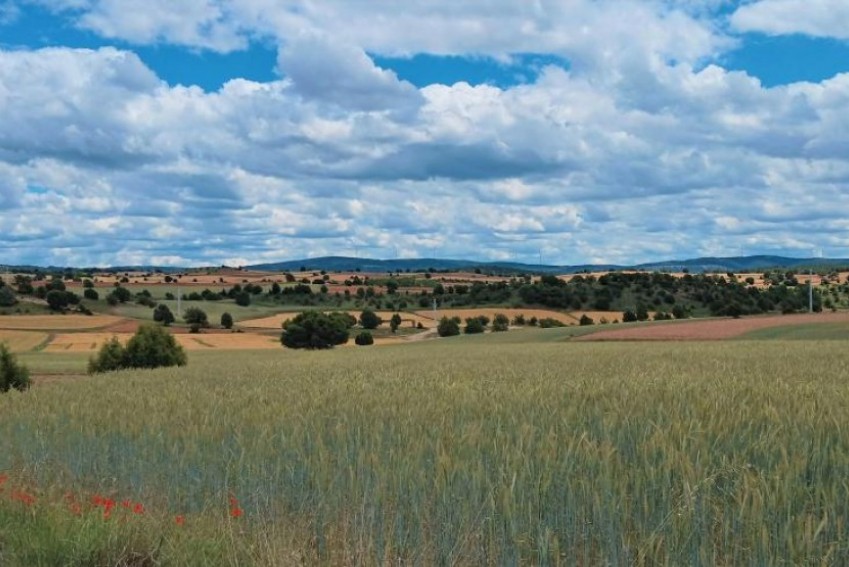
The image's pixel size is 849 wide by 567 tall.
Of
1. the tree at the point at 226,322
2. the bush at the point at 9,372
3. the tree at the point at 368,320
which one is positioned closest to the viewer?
the bush at the point at 9,372

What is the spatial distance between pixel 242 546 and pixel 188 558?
1.28 ft

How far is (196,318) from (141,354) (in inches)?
2363

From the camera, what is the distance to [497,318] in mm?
106688

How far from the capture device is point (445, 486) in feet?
19.4

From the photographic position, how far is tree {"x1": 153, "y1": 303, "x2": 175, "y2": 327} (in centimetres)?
10656

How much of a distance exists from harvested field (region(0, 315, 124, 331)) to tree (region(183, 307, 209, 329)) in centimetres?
806

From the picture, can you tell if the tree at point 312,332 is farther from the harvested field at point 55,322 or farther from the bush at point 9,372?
the bush at point 9,372

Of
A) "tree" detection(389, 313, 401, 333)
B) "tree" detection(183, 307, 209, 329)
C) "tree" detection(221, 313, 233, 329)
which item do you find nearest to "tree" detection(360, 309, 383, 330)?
"tree" detection(389, 313, 401, 333)

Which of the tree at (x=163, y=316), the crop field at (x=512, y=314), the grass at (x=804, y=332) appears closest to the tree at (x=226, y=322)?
the tree at (x=163, y=316)

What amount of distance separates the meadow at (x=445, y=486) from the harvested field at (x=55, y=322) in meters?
89.8

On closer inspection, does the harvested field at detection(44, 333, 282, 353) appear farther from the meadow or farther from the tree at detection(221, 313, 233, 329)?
the meadow

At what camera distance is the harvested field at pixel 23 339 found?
79.9 metres

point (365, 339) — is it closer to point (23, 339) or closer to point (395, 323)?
point (395, 323)

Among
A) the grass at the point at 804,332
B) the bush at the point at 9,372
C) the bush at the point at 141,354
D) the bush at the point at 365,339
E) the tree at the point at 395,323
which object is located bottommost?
the bush at the point at 365,339
